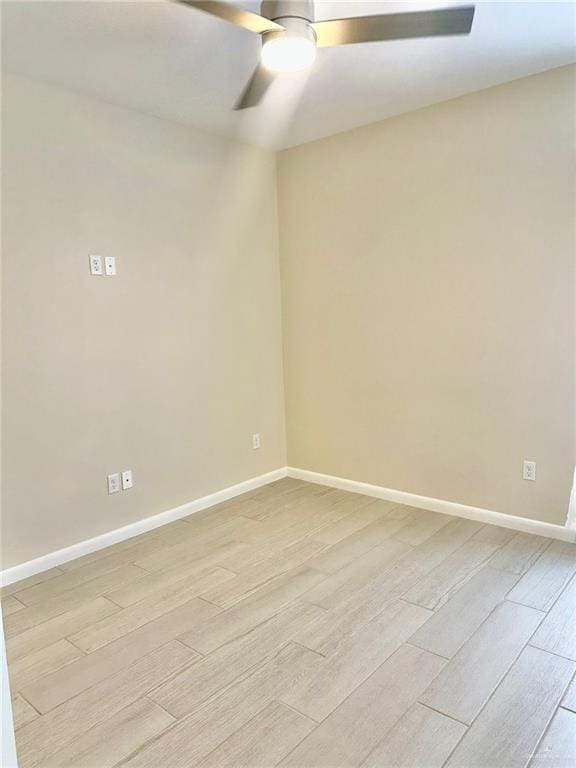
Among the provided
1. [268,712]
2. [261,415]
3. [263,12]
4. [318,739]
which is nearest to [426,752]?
[318,739]

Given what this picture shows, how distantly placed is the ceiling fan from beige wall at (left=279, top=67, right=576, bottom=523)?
125cm

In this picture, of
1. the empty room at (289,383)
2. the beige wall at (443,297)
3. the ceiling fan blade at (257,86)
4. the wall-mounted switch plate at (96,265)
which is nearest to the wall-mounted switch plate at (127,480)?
the empty room at (289,383)

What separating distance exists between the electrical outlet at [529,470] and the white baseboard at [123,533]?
1790 mm

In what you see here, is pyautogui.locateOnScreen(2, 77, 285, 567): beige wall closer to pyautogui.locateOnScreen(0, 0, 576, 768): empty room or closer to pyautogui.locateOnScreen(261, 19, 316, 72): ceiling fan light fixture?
pyautogui.locateOnScreen(0, 0, 576, 768): empty room

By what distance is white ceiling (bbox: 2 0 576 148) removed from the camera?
2084 millimetres

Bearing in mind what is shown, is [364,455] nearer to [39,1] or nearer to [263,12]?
[263,12]

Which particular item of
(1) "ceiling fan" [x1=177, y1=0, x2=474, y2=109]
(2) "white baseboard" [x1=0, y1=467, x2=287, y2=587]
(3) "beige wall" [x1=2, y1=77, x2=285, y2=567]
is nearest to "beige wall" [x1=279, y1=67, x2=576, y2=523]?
(3) "beige wall" [x1=2, y1=77, x2=285, y2=567]

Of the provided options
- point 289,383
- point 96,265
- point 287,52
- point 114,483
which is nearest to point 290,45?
point 287,52

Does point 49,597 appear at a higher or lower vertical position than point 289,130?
lower

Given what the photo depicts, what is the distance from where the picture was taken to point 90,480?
292 cm

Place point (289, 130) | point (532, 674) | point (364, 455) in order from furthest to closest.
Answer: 1. point (364, 455)
2. point (289, 130)
3. point (532, 674)

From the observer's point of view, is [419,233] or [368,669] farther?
[419,233]

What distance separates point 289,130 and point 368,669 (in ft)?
10.0

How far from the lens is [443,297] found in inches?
125
